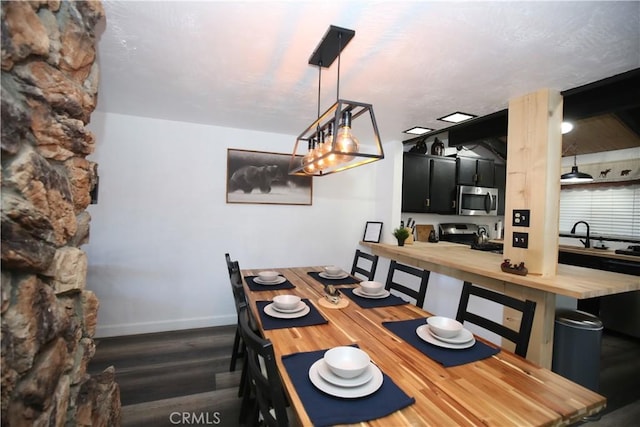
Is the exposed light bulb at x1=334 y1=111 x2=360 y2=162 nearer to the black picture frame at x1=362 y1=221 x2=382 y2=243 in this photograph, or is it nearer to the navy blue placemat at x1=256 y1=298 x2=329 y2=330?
the navy blue placemat at x1=256 y1=298 x2=329 y2=330

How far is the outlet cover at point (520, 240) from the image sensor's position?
202 centimetres

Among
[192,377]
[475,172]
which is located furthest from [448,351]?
[475,172]

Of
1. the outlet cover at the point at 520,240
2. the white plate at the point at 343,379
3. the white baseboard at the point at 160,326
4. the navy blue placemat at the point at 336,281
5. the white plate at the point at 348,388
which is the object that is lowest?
the white baseboard at the point at 160,326

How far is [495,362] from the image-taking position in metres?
1.14

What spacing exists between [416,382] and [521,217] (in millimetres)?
1672

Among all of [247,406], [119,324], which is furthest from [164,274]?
[247,406]

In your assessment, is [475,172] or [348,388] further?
[475,172]

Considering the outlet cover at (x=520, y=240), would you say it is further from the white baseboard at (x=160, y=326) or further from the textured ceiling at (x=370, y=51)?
the white baseboard at (x=160, y=326)

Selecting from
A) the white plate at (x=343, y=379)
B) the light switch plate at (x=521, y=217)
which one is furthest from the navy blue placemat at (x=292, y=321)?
the light switch plate at (x=521, y=217)

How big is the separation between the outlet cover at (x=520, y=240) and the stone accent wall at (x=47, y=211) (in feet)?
8.71

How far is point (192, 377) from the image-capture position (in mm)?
2248

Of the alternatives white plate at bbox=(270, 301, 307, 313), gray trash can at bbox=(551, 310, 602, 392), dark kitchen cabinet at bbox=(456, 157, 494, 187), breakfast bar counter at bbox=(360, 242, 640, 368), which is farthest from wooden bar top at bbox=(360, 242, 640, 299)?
dark kitchen cabinet at bbox=(456, 157, 494, 187)

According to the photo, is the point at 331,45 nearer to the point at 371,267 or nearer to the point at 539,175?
the point at 539,175

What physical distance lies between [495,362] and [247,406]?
1513 millimetres
